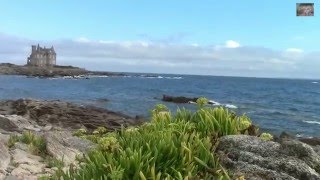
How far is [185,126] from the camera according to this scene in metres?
6.77

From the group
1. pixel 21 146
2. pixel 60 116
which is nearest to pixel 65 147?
pixel 21 146

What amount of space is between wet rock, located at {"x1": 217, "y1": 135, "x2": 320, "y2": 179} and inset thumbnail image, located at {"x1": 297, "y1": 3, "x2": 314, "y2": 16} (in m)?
2.14

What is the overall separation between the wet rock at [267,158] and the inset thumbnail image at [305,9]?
2138mm

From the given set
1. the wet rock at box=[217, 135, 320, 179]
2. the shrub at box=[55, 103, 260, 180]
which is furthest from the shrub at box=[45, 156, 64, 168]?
the wet rock at box=[217, 135, 320, 179]

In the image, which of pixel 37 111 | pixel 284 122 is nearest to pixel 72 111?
pixel 37 111

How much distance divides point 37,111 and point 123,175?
2712 cm

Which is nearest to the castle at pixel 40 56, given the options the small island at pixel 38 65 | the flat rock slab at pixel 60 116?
the small island at pixel 38 65

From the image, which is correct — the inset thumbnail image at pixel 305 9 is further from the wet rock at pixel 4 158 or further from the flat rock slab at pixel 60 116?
the flat rock slab at pixel 60 116

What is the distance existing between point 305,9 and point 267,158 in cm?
262

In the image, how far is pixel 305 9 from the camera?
7324mm

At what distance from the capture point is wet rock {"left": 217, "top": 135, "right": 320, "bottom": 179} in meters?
5.91

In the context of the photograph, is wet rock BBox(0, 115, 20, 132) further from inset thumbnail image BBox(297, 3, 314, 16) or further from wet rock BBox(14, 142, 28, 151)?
inset thumbnail image BBox(297, 3, 314, 16)

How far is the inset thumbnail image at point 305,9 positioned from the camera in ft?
23.8

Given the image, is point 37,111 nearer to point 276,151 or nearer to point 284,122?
point 284,122
